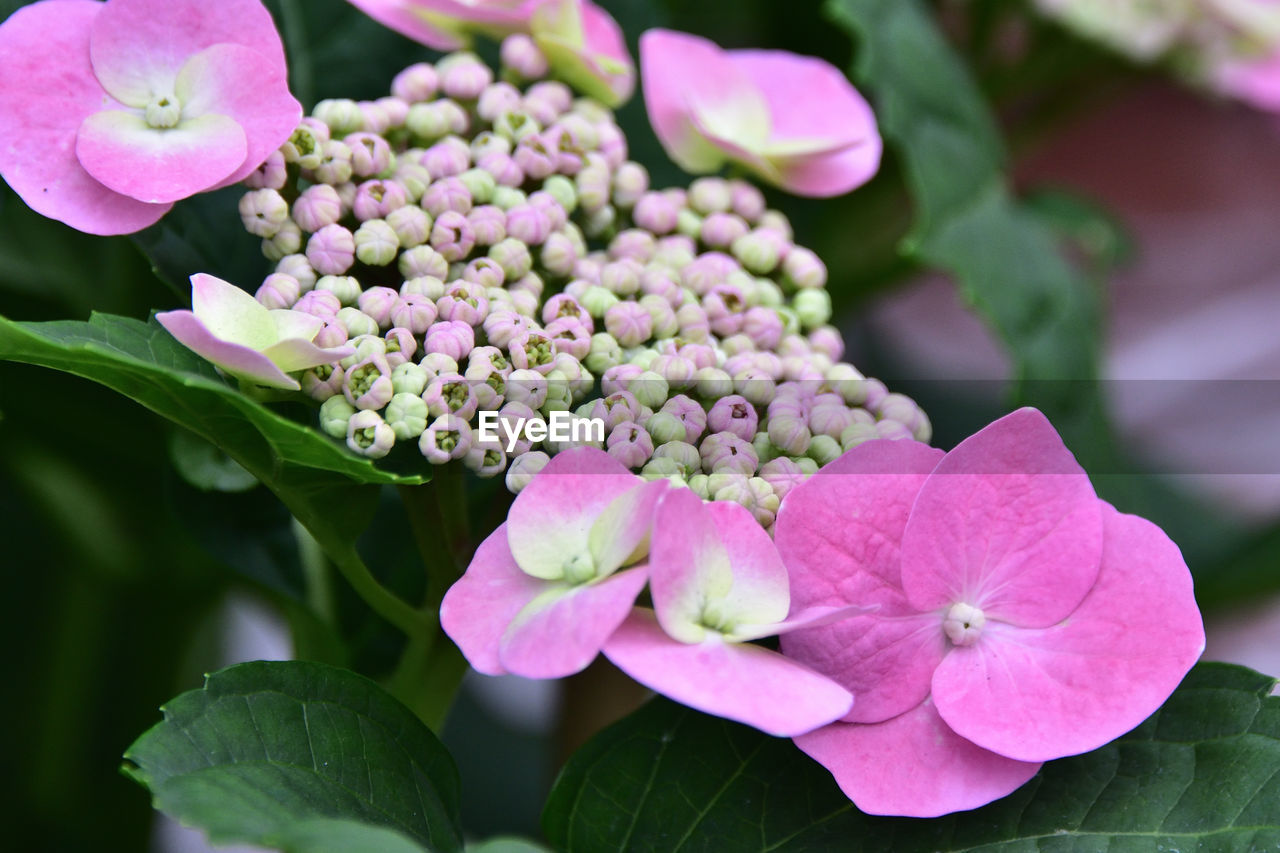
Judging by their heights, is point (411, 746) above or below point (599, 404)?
below

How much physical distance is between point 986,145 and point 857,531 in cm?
43

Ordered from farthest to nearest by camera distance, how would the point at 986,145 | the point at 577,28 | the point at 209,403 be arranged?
1. the point at 986,145
2. the point at 577,28
3. the point at 209,403

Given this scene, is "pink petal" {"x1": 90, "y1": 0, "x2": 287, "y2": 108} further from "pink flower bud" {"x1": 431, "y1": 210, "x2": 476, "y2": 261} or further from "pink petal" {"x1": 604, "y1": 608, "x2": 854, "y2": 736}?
"pink petal" {"x1": 604, "y1": 608, "x2": 854, "y2": 736}

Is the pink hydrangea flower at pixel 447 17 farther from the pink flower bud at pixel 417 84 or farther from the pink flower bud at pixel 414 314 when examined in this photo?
the pink flower bud at pixel 414 314

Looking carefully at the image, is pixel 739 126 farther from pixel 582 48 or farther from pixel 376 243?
pixel 376 243

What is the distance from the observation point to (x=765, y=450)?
0.41m

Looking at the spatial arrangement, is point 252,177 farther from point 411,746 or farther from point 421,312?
point 411,746

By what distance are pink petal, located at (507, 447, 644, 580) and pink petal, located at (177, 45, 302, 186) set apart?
0.16 metres

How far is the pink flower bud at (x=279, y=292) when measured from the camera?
389 millimetres

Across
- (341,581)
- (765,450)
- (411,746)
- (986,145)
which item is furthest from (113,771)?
(986,145)

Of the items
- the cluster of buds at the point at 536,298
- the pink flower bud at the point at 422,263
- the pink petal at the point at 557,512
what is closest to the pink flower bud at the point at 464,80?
the cluster of buds at the point at 536,298

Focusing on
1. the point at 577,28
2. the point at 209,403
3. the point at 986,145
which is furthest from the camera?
the point at 986,145

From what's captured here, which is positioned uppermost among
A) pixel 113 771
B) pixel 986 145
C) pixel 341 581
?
pixel 986 145

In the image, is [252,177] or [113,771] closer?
[252,177]
